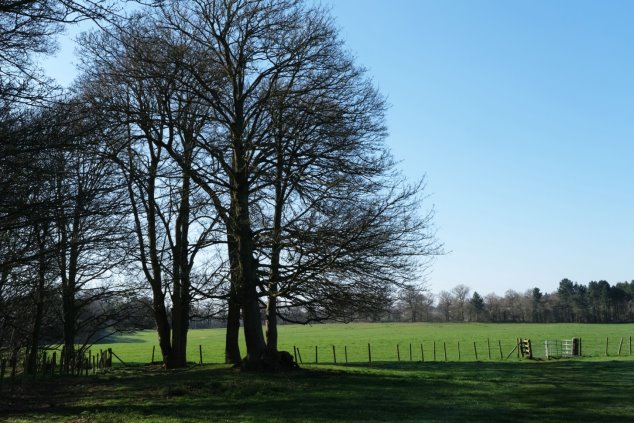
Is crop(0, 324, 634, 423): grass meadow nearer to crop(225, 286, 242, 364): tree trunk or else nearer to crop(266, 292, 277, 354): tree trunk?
crop(266, 292, 277, 354): tree trunk

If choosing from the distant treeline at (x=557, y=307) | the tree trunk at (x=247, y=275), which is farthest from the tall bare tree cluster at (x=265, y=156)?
the distant treeline at (x=557, y=307)

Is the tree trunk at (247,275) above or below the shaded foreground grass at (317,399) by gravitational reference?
above

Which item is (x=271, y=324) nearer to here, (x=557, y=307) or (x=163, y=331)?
(x=163, y=331)

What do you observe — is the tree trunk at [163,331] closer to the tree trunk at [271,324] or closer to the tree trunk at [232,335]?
the tree trunk at [232,335]

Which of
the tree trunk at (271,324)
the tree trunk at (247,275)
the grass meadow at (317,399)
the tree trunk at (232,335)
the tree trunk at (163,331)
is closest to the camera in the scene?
the grass meadow at (317,399)

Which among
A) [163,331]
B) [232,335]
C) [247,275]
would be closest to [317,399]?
[247,275]

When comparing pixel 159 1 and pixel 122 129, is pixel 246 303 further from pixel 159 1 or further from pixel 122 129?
pixel 159 1

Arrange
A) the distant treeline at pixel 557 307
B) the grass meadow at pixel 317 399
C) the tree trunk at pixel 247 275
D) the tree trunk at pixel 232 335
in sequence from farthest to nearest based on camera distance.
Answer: the distant treeline at pixel 557 307 < the tree trunk at pixel 232 335 < the tree trunk at pixel 247 275 < the grass meadow at pixel 317 399

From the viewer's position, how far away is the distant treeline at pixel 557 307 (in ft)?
412

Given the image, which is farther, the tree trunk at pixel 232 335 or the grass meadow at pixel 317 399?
the tree trunk at pixel 232 335

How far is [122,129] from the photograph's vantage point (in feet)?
57.2

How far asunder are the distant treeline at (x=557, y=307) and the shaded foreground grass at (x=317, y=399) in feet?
339

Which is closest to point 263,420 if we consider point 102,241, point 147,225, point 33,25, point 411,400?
point 411,400

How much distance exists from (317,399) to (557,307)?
12731 cm
